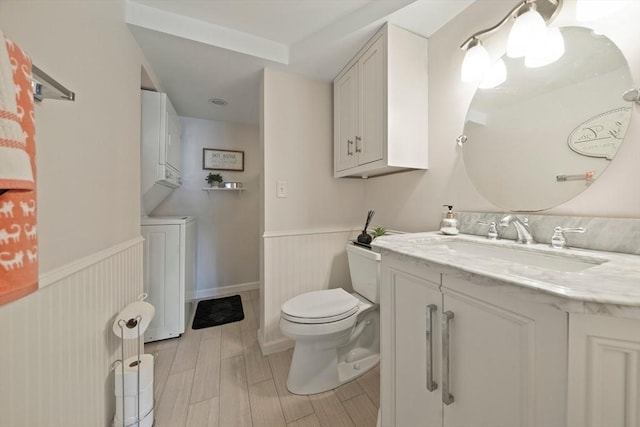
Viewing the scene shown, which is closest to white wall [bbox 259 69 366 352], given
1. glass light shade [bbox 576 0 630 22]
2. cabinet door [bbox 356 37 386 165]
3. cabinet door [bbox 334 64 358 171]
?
cabinet door [bbox 334 64 358 171]

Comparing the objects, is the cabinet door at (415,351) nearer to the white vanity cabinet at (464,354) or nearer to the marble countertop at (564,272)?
the white vanity cabinet at (464,354)

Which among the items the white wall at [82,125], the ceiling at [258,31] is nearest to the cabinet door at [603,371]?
the white wall at [82,125]

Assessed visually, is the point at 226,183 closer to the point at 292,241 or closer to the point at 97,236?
the point at 292,241

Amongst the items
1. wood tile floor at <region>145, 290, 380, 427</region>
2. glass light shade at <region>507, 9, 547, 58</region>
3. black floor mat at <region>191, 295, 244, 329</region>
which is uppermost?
glass light shade at <region>507, 9, 547, 58</region>

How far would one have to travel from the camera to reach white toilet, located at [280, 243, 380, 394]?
1.28 metres

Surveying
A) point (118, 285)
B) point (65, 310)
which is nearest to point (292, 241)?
point (118, 285)

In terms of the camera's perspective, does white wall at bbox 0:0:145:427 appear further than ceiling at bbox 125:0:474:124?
No

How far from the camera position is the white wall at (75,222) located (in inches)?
24.5

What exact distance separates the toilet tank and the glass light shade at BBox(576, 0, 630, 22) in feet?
4.11

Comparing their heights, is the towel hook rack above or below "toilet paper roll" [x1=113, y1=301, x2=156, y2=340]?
above

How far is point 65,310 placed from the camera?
30.3 inches

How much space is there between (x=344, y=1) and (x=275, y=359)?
90.7 inches

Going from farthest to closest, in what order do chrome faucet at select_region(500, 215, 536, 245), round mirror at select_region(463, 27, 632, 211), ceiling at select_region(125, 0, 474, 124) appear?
ceiling at select_region(125, 0, 474, 124), chrome faucet at select_region(500, 215, 536, 245), round mirror at select_region(463, 27, 632, 211)

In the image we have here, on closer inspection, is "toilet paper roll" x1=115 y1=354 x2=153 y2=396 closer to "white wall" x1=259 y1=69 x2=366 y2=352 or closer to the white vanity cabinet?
"white wall" x1=259 y1=69 x2=366 y2=352
